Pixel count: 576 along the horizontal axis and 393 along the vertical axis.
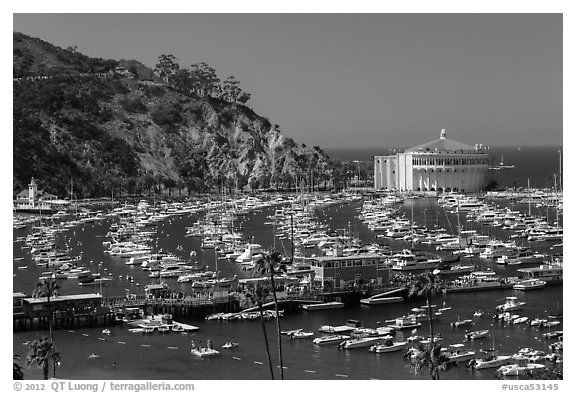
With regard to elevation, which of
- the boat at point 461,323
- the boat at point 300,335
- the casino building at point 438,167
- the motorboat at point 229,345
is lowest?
the motorboat at point 229,345

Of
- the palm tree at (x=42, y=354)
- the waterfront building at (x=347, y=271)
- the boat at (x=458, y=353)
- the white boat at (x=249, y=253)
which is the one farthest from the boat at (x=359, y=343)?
the white boat at (x=249, y=253)

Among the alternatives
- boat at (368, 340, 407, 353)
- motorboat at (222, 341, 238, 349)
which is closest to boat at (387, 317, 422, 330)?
boat at (368, 340, 407, 353)

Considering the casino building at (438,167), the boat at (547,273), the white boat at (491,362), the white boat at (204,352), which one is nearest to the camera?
the white boat at (491,362)

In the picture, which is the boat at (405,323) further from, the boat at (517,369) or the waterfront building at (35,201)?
the waterfront building at (35,201)

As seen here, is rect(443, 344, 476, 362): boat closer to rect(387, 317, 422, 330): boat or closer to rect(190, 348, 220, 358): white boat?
rect(387, 317, 422, 330): boat

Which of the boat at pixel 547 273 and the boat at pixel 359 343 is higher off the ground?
the boat at pixel 547 273

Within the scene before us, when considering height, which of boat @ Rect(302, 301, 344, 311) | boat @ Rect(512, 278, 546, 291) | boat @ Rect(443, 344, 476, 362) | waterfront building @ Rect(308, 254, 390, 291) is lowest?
boat @ Rect(443, 344, 476, 362)

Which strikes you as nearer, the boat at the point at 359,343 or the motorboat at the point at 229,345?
the boat at the point at 359,343
